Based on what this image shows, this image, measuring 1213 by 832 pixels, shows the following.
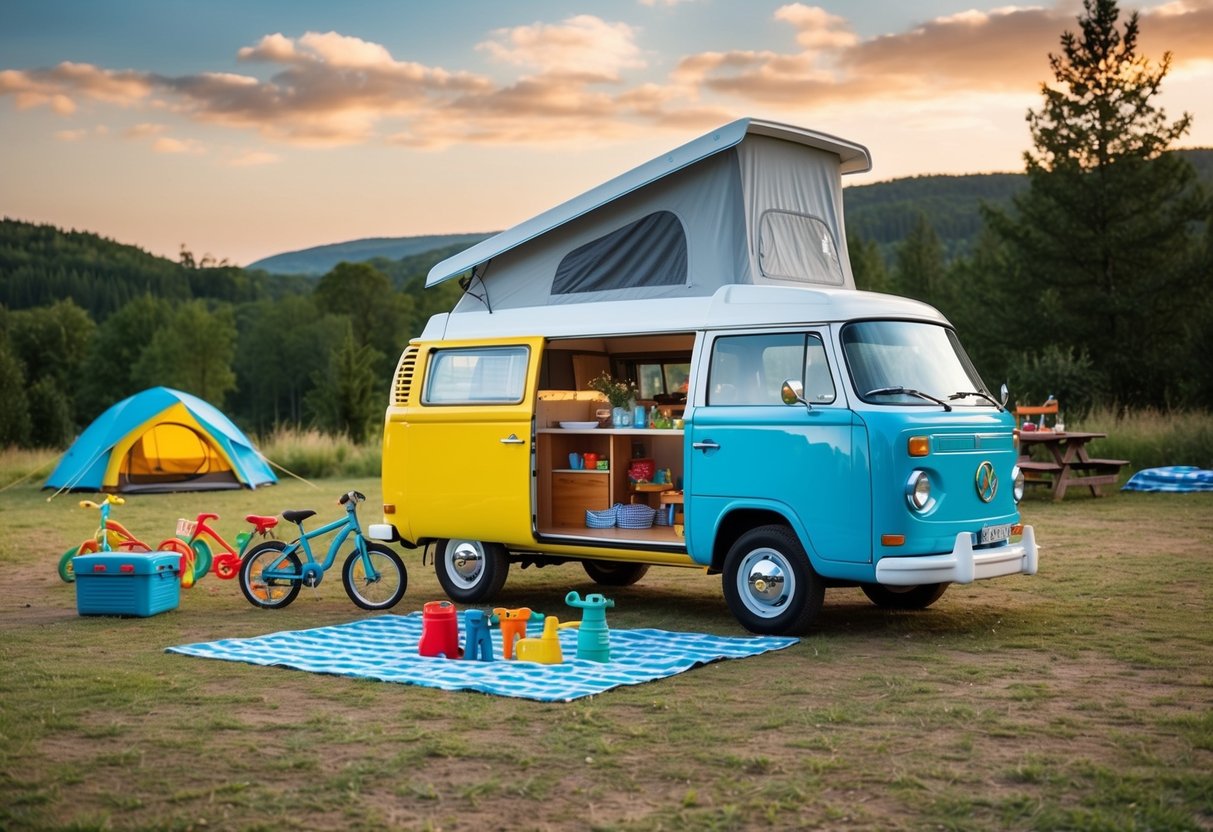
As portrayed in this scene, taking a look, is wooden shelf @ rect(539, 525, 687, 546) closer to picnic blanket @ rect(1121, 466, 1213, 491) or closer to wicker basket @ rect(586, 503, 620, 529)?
wicker basket @ rect(586, 503, 620, 529)

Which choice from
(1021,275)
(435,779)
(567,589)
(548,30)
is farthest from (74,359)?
(435,779)

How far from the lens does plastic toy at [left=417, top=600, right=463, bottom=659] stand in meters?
8.60

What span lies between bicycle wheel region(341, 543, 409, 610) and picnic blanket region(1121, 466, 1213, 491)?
44.0 feet

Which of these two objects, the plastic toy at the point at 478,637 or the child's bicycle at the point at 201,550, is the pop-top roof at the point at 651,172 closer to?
the child's bicycle at the point at 201,550

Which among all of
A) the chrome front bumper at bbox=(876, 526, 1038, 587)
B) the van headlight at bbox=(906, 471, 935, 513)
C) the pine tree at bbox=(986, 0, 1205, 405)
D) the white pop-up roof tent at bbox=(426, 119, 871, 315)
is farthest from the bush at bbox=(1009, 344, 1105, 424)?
the van headlight at bbox=(906, 471, 935, 513)

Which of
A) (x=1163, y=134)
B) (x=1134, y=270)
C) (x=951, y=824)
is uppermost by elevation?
(x=1163, y=134)

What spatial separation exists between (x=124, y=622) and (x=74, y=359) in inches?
3178

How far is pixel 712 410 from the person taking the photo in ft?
31.8

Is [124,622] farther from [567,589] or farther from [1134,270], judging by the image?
[1134,270]

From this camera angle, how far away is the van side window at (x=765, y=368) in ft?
A: 30.1

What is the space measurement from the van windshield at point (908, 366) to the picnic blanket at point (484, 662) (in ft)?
5.91

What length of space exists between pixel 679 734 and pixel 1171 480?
51.9 feet

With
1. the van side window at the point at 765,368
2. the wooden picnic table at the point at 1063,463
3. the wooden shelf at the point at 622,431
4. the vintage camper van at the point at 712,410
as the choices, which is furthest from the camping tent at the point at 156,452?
the van side window at the point at 765,368

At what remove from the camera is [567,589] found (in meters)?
12.2
